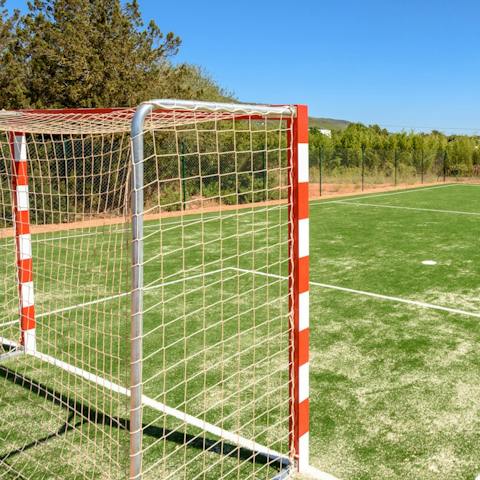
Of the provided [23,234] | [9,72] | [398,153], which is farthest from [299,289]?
[398,153]

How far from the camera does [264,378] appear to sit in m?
4.53

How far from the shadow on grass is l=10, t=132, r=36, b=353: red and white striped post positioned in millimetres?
727

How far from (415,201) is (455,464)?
16.3m

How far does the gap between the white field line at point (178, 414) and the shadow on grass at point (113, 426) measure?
46 millimetres

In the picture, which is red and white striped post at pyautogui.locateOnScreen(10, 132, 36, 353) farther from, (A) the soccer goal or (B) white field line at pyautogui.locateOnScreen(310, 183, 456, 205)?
(B) white field line at pyautogui.locateOnScreen(310, 183, 456, 205)

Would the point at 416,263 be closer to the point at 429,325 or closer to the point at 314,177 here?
the point at 429,325

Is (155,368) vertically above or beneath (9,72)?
beneath

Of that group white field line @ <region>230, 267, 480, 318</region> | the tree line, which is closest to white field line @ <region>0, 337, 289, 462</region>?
white field line @ <region>230, 267, 480, 318</region>

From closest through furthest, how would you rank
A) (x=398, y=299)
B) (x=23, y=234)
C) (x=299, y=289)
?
(x=299, y=289) < (x=23, y=234) < (x=398, y=299)

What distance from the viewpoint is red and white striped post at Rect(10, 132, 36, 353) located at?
17.1ft

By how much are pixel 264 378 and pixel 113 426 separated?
1.27m

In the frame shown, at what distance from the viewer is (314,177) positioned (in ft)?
74.5

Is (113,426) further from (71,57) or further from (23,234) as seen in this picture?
(71,57)

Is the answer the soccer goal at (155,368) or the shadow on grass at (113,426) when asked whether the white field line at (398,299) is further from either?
the shadow on grass at (113,426)
